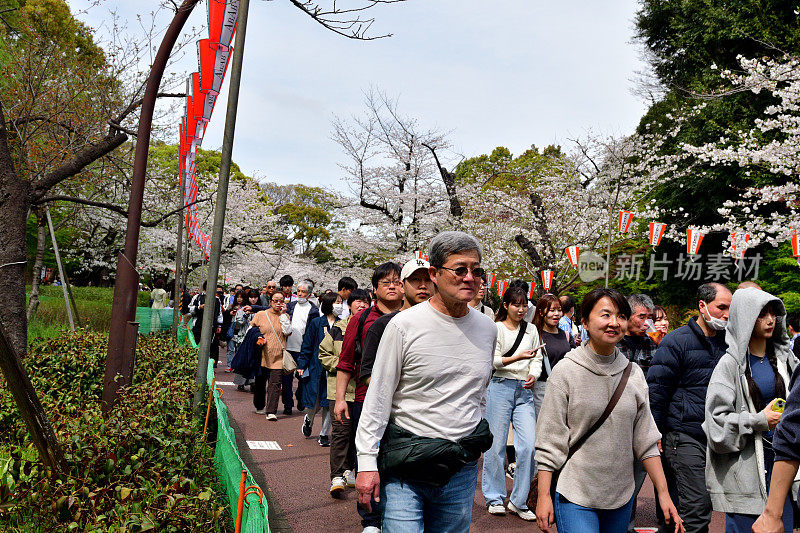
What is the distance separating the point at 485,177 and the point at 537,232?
4638mm

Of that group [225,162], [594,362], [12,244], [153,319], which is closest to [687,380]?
[594,362]

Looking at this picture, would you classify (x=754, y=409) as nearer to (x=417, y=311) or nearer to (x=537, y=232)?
(x=417, y=311)

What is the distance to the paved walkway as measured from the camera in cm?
546

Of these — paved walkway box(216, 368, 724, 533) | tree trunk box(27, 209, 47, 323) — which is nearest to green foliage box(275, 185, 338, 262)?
tree trunk box(27, 209, 47, 323)

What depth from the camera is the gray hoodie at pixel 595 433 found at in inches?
127

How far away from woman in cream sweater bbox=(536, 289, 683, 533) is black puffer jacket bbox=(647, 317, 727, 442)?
1336 millimetres

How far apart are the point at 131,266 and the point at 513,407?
3661 millimetres

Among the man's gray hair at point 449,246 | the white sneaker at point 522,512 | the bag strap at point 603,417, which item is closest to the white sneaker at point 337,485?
the white sneaker at point 522,512

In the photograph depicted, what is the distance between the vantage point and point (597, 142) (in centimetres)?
2888

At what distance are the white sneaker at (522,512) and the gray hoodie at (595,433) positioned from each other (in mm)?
2591

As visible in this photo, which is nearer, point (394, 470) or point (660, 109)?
point (394, 470)

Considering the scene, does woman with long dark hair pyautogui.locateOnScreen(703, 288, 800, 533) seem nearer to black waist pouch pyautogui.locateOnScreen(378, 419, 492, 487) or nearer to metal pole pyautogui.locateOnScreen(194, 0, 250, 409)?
black waist pouch pyautogui.locateOnScreen(378, 419, 492, 487)

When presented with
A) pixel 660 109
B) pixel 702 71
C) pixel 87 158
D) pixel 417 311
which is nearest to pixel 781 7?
pixel 702 71

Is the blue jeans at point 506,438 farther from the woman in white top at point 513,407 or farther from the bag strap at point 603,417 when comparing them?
the bag strap at point 603,417
